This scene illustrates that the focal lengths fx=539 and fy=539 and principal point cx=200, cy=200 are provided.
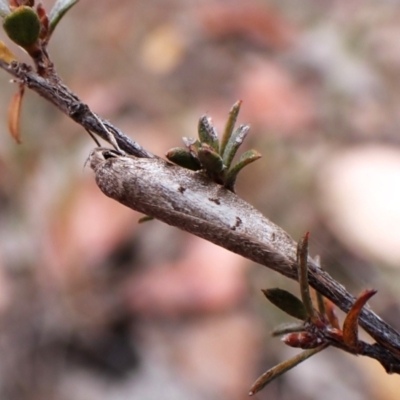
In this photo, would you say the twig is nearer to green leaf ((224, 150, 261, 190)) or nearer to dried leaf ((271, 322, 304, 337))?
green leaf ((224, 150, 261, 190))

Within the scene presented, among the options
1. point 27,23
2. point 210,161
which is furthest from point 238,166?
point 27,23

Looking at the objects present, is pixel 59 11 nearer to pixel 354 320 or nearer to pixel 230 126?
pixel 230 126

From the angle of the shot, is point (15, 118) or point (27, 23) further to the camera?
point (15, 118)

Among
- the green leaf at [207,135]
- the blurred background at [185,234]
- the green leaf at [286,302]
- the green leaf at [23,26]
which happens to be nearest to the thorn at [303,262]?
the green leaf at [286,302]

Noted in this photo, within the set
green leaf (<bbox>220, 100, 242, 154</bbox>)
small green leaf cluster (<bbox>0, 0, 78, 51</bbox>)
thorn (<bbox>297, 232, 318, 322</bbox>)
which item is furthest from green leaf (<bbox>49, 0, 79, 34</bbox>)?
thorn (<bbox>297, 232, 318, 322</bbox>)

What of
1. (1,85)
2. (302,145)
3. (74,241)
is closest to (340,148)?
(302,145)
